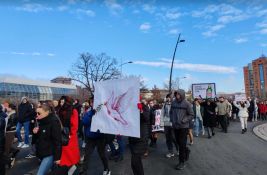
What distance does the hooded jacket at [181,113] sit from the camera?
829 centimetres

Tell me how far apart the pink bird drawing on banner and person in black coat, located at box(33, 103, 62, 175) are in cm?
123

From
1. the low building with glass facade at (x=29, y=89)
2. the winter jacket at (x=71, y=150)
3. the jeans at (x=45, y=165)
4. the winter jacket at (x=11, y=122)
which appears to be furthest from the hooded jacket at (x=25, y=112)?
the low building with glass facade at (x=29, y=89)

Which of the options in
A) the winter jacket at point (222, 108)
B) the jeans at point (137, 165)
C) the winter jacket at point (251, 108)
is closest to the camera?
the jeans at point (137, 165)

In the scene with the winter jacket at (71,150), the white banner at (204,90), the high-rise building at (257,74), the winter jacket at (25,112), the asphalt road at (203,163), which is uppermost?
the high-rise building at (257,74)

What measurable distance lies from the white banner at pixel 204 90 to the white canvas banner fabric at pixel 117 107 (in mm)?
20364

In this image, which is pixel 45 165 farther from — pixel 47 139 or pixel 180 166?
pixel 180 166

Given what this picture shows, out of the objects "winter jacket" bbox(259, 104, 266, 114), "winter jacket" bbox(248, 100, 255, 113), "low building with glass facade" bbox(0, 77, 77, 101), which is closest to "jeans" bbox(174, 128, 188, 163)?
"winter jacket" bbox(248, 100, 255, 113)

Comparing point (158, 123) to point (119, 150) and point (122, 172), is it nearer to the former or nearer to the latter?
point (119, 150)

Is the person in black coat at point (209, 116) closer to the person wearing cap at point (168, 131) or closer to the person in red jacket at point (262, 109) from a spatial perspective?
the person wearing cap at point (168, 131)

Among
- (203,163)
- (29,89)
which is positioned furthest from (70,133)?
(29,89)

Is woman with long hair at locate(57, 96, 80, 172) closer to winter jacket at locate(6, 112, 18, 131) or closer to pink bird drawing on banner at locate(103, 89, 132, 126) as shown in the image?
pink bird drawing on banner at locate(103, 89, 132, 126)

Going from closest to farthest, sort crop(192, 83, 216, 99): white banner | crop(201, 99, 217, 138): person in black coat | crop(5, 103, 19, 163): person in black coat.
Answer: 1. crop(5, 103, 19, 163): person in black coat
2. crop(201, 99, 217, 138): person in black coat
3. crop(192, 83, 216, 99): white banner

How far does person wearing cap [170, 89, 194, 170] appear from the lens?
820 centimetres

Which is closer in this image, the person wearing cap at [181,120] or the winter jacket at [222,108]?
the person wearing cap at [181,120]
